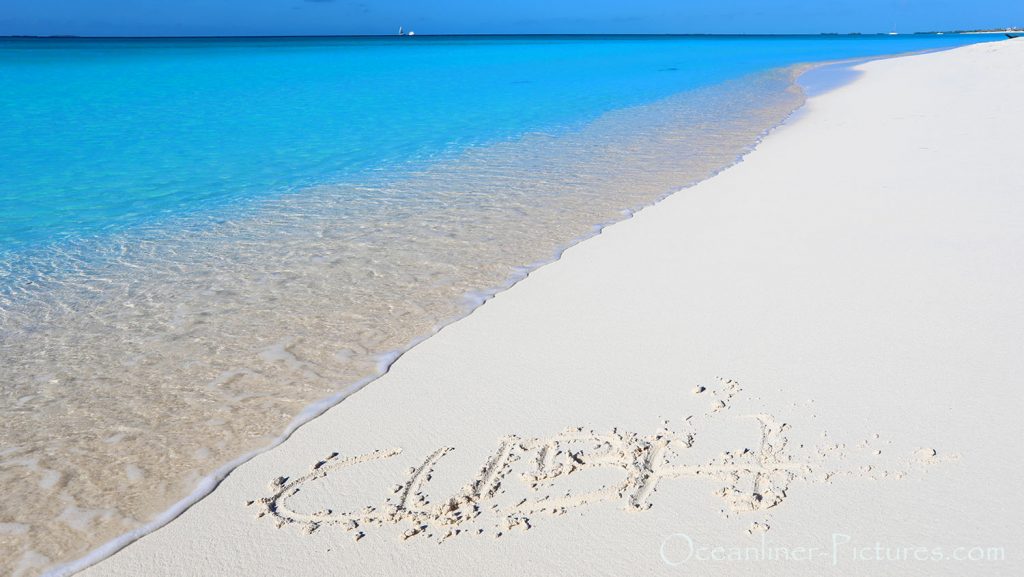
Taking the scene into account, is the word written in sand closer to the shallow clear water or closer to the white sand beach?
the white sand beach

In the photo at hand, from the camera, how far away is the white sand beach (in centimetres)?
221

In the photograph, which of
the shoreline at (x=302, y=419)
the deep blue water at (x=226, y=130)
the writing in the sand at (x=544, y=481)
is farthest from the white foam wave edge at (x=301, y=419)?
the deep blue water at (x=226, y=130)

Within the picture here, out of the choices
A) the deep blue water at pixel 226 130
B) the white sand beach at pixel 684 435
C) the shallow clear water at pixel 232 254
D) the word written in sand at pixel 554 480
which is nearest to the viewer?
the white sand beach at pixel 684 435

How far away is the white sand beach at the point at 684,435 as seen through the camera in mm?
2213

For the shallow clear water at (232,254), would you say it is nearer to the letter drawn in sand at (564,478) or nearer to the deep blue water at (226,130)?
the deep blue water at (226,130)

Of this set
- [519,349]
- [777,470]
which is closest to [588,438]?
[777,470]

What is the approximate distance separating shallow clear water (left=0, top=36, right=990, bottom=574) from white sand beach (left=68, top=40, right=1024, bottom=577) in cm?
40

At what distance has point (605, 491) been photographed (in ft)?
8.11

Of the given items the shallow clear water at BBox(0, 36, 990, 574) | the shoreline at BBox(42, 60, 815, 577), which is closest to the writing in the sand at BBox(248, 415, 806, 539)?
the shoreline at BBox(42, 60, 815, 577)

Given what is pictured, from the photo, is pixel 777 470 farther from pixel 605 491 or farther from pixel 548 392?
pixel 548 392

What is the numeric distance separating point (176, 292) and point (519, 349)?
2.60 meters

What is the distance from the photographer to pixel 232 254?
18.5ft

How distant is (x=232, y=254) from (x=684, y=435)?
4147 mm

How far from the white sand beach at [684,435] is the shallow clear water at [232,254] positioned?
1.31 feet
